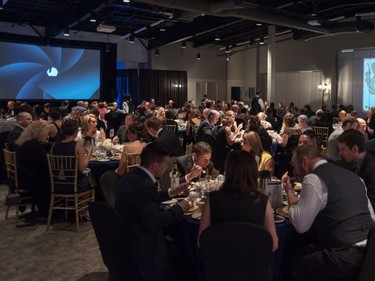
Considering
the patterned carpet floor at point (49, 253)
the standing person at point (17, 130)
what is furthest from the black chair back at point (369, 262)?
the standing person at point (17, 130)

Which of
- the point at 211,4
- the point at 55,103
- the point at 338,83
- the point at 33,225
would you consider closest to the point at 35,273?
the point at 33,225

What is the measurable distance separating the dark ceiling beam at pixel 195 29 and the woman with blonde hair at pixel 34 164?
9076mm

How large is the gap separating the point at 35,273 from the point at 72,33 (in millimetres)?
14371

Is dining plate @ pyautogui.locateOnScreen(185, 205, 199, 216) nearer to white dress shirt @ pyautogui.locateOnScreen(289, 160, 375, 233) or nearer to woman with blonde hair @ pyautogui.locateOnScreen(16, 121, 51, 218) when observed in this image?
white dress shirt @ pyautogui.locateOnScreen(289, 160, 375, 233)

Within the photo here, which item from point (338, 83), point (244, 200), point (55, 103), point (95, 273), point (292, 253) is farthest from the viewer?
point (338, 83)

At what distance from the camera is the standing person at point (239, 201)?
250 cm

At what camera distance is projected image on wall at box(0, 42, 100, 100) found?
15.1 m

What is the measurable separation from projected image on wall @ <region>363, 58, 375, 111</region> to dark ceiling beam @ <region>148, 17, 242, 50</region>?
19.6 ft

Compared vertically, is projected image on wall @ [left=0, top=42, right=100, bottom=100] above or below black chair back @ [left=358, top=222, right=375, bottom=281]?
above

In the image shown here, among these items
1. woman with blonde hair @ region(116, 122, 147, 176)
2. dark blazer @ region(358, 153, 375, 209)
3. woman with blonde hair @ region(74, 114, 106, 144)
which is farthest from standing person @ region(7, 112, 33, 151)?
dark blazer @ region(358, 153, 375, 209)

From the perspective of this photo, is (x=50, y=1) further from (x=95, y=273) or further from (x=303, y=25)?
(x=95, y=273)

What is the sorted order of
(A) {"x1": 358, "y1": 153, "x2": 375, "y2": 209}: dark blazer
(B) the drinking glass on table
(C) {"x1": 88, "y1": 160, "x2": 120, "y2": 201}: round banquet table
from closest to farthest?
(A) {"x1": 358, "y1": 153, "x2": 375, "y2": 209}: dark blazer < (B) the drinking glass on table < (C) {"x1": 88, "y1": 160, "x2": 120, "y2": 201}: round banquet table

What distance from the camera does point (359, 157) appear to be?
372 cm

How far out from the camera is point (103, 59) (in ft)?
57.6
